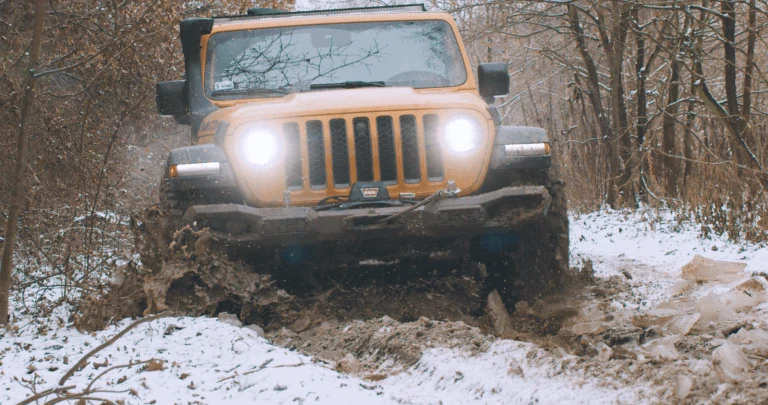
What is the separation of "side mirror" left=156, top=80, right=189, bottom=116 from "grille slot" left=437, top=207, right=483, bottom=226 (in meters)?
2.46

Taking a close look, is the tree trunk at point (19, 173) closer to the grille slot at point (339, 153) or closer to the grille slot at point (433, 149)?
the grille slot at point (339, 153)

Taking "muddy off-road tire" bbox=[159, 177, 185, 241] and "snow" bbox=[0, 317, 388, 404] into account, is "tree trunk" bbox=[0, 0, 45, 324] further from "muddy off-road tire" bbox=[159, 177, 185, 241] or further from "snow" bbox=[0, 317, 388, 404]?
"muddy off-road tire" bbox=[159, 177, 185, 241]

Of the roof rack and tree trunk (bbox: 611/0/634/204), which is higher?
the roof rack

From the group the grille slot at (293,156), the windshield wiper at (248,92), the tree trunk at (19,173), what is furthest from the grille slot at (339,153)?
the tree trunk at (19,173)

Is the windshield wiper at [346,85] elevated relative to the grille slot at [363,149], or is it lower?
elevated

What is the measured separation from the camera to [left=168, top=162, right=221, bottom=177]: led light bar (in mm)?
5316

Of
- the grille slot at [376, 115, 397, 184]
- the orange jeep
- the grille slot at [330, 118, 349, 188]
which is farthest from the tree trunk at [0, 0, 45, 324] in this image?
the grille slot at [376, 115, 397, 184]

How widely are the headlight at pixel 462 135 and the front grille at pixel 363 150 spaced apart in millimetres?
77

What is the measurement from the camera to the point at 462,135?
5508 mm

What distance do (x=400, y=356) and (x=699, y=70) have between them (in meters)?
8.38

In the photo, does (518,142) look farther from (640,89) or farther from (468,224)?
(640,89)

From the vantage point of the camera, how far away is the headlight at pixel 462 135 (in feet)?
18.0

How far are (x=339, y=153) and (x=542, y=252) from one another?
4.72ft

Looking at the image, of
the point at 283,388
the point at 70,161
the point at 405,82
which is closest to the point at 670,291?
the point at 405,82
